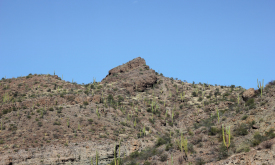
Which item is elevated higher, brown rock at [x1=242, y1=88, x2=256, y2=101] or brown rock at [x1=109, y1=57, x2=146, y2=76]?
brown rock at [x1=109, y1=57, x2=146, y2=76]

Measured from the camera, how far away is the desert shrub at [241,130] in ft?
105

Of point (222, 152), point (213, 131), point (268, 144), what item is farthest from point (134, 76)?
point (268, 144)

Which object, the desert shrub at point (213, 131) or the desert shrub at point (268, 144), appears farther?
the desert shrub at point (213, 131)

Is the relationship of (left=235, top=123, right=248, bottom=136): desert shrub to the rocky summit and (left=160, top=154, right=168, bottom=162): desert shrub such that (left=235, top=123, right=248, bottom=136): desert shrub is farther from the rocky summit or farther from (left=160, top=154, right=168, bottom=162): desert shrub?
(left=160, top=154, right=168, bottom=162): desert shrub

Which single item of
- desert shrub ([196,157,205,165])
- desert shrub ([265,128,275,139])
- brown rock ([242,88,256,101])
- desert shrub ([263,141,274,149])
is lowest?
desert shrub ([196,157,205,165])

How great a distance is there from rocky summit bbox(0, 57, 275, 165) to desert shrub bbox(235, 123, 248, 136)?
0.10 meters

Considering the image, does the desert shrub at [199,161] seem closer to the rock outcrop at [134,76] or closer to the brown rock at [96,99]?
the brown rock at [96,99]

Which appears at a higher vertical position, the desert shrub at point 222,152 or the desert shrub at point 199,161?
the desert shrub at point 222,152

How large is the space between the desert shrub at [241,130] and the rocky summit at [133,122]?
97 mm

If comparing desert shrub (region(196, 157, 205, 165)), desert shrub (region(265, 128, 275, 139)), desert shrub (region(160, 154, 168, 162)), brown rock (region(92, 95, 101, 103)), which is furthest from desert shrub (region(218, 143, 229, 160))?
brown rock (region(92, 95, 101, 103))

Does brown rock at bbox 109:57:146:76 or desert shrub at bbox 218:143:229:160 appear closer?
desert shrub at bbox 218:143:229:160

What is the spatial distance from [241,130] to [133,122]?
22495 mm

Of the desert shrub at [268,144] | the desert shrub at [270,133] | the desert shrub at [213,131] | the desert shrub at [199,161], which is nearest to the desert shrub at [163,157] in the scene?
the desert shrub at [199,161]

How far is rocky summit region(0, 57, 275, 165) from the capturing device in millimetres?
32000
